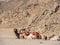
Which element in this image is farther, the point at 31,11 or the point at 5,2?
the point at 5,2

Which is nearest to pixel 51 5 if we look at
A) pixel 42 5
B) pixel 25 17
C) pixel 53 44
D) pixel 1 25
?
pixel 42 5

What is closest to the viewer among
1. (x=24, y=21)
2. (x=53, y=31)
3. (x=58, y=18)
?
(x=53, y=31)

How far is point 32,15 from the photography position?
7.66 meters

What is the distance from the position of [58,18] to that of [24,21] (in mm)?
1029

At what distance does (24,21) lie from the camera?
7637 mm

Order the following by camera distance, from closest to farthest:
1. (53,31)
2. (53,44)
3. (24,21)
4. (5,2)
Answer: (53,44), (53,31), (24,21), (5,2)

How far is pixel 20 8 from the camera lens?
8.05 m

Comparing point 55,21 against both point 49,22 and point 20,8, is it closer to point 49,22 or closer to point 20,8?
point 49,22

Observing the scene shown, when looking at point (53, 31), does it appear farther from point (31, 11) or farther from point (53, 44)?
point (53, 44)

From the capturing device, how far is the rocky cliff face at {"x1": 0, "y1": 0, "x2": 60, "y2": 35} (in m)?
7.03

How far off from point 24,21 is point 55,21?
101 cm

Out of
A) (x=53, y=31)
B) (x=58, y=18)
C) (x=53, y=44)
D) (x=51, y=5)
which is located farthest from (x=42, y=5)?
(x=53, y=44)

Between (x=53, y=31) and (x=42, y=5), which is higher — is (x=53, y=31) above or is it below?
below

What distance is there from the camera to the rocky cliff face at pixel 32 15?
703 cm
